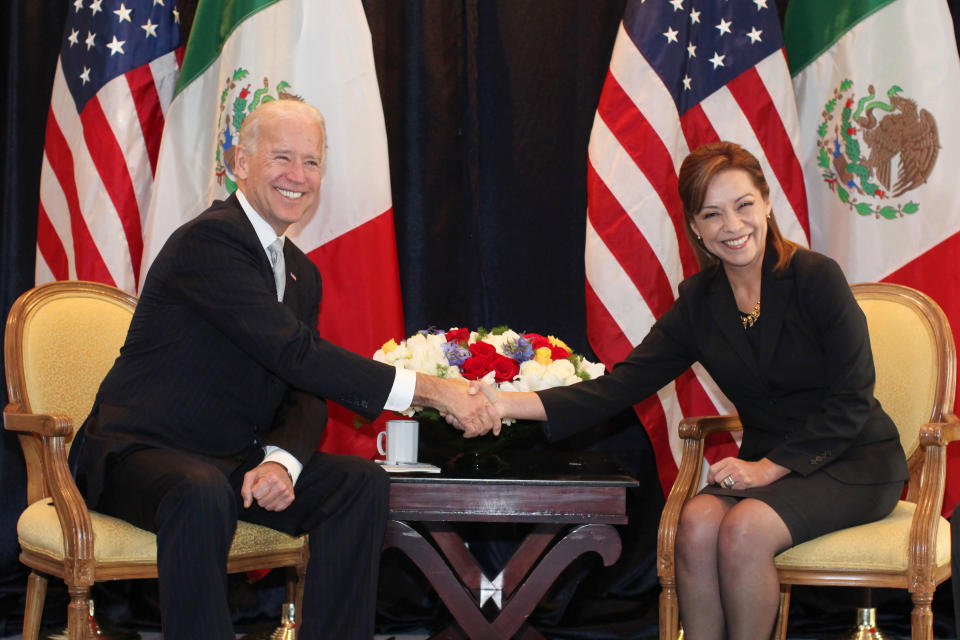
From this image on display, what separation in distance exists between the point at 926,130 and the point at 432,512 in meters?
2.23

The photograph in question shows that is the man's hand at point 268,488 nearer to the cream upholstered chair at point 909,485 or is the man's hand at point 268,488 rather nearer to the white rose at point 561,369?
the white rose at point 561,369

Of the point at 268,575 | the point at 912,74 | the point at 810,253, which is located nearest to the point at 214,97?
the point at 268,575

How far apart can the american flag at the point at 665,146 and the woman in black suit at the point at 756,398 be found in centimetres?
58

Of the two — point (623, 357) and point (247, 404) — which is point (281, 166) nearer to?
point (247, 404)

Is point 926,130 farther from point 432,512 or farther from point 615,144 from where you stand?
point 432,512

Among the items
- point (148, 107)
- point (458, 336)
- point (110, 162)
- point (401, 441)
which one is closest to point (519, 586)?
point (401, 441)

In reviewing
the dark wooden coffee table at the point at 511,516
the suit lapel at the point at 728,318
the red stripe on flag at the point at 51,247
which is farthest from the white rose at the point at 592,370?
the red stripe on flag at the point at 51,247

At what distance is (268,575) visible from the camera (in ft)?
12.9

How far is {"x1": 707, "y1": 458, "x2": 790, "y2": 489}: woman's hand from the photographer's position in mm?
2645

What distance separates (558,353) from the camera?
9.96 feet

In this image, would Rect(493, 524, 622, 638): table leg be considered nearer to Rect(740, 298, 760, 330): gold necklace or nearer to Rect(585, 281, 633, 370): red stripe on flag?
Rect(740, 298, 760, 330): gold necklace

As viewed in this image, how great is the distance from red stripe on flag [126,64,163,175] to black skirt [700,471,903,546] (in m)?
2.46

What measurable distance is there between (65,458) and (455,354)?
3.54 feet

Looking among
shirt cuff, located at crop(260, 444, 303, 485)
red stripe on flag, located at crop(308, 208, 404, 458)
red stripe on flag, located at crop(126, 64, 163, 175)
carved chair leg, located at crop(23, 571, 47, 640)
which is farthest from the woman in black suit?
red stripe on flag, located at crop(126, 64, 163, 175)
